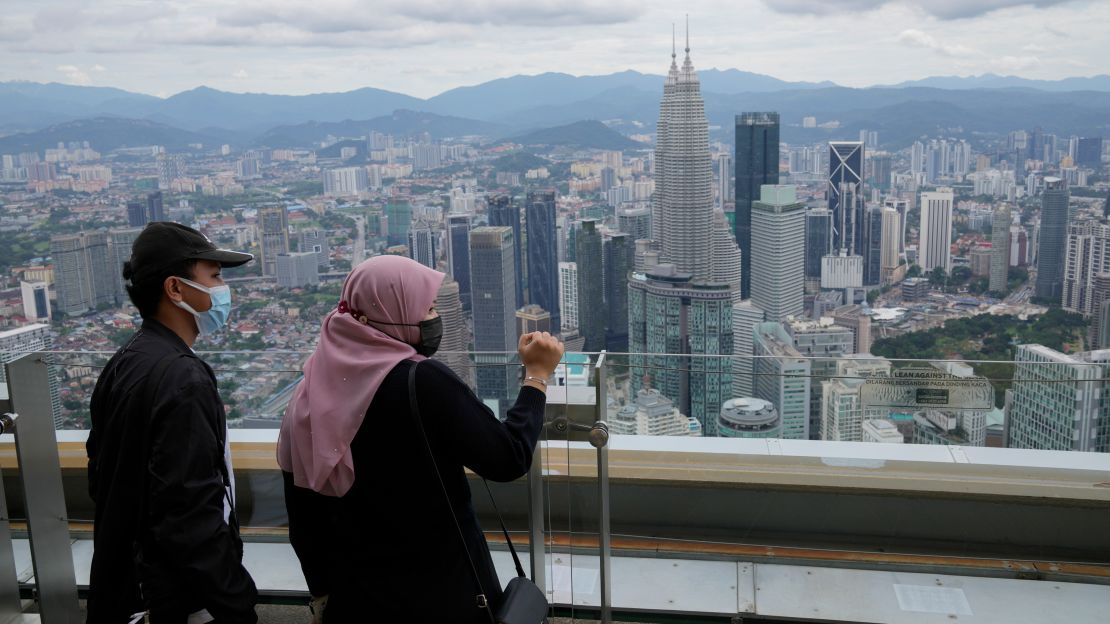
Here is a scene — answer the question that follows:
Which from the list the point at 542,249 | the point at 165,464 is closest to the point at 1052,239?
the point at 542,249

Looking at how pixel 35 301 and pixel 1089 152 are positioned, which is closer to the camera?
pixel 35 301

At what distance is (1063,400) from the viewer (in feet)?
7.37

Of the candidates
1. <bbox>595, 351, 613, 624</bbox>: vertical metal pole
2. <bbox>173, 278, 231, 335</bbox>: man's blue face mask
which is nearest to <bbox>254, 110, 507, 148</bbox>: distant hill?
<bbox>595, 351, 613, 624</bbox>: vertical metal pole

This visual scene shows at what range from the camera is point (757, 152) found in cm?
3969

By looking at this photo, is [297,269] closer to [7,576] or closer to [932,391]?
[7,576]

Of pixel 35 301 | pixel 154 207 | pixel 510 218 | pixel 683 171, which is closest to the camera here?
pixel 35 301

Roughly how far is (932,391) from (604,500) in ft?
3.00

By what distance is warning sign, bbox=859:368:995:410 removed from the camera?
213cm

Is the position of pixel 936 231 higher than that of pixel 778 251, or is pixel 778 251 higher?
pixel 936 231

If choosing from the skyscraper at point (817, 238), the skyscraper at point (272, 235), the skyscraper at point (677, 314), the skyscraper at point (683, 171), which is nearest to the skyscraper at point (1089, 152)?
the skyscraper at point (817, 238)

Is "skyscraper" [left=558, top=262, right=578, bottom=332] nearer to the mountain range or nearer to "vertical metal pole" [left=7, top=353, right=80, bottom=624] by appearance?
the mountain range

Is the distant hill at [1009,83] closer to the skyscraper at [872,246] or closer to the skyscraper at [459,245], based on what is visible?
the skyscraper at [872,246]

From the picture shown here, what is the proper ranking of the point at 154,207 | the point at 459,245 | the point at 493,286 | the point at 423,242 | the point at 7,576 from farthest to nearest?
the point at 423,242 → the point at 459,245 → the point at 154,207 → the point at 493,286 → the point at 7,576

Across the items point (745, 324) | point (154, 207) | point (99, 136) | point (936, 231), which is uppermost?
point (99, 136)
